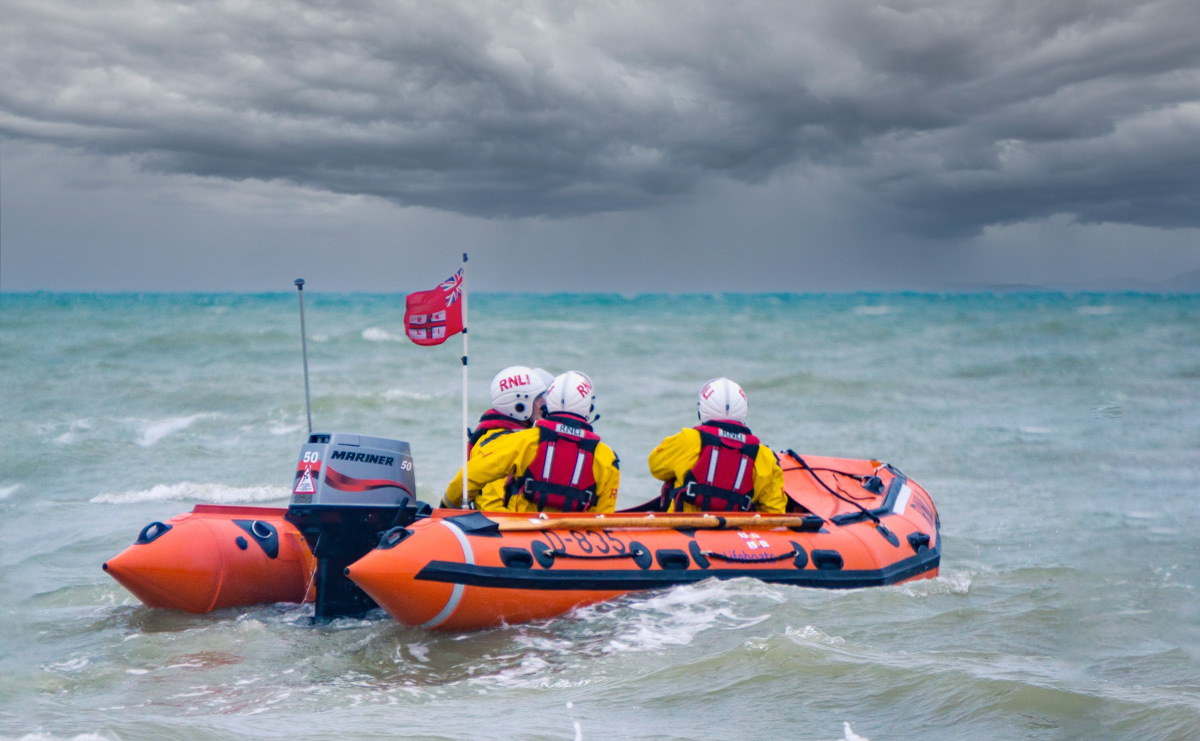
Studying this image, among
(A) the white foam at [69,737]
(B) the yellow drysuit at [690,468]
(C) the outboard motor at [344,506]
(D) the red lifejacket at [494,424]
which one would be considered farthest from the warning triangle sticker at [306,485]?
(B) the yellow drysuit at [690,468]

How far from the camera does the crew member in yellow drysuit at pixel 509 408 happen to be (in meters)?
5.44

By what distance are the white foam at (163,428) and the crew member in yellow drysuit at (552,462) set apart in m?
8.44

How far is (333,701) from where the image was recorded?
4066 millimetres

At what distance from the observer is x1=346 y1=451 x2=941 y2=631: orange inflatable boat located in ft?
15.4

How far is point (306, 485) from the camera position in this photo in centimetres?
497

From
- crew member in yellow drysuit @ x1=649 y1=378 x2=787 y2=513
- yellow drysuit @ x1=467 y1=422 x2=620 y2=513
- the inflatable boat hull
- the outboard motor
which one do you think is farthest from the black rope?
the inflatable boat hull

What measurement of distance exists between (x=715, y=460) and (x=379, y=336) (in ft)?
82.4

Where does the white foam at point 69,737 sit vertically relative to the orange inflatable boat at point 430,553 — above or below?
below

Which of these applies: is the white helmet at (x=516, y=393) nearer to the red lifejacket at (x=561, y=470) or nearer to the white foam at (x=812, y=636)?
the red lifejacket at (x=561, y=470)

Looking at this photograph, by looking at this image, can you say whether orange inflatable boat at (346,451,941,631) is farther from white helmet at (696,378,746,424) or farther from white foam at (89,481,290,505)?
white foam at (89,481,290,505)

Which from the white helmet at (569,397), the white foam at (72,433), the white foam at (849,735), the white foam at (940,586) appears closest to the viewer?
the white foam at (849,735)

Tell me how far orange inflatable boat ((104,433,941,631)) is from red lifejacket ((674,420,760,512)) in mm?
152

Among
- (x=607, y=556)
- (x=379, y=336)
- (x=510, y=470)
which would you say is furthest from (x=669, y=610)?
(x=379, y=336)

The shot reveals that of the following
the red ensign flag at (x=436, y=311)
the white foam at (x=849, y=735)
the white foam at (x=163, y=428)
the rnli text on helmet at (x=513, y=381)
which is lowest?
the white foam at (x=849, y=735)
